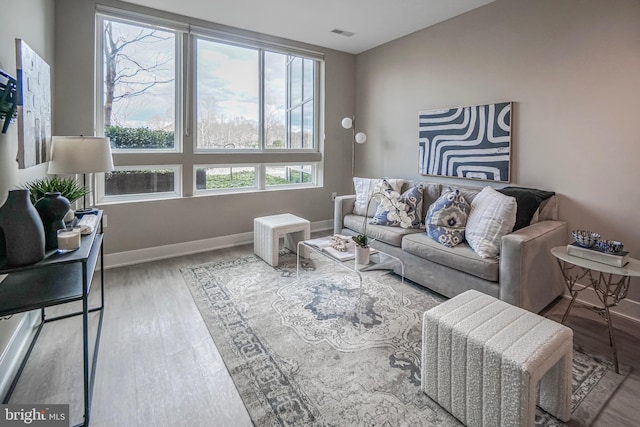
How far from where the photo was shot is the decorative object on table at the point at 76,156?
2.45 meters

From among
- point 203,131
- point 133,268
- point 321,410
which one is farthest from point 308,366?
point 203,131

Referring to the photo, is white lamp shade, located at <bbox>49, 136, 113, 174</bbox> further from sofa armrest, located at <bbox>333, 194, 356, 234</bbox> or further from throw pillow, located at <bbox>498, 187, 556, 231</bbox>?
throw pillow, located at <bbox>498, 187, 556, 231</bbox>

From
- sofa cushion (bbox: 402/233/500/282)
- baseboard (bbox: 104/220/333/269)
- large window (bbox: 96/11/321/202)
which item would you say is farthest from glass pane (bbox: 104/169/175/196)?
sofa cushion (bbox: 402/233/500/282)

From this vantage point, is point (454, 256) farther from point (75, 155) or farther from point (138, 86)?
point (138, 86)

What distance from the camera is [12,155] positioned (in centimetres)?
200

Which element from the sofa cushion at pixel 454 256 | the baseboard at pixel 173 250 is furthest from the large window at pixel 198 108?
the sofa cushion at pixel 454 256

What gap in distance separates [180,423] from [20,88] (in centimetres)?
190

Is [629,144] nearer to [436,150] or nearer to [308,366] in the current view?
[436,150]

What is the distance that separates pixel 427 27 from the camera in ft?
13.3

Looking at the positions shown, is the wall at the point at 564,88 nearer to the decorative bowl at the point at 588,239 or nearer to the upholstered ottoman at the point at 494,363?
the decorative bowl at the point at 588,239

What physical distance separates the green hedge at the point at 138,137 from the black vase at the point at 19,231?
251 cm

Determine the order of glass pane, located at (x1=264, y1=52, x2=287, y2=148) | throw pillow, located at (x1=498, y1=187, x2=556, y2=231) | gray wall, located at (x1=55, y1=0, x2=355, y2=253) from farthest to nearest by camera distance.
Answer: glass pane, located at (x1=264, y1=52, x2=287, y2=148), gray wall, located at (x1=55, y1=0, x2=355, y2=253), throw pillow, located at (x1=498, y1=187, x2=556, y2=231)

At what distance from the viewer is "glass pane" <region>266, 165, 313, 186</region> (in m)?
4.82

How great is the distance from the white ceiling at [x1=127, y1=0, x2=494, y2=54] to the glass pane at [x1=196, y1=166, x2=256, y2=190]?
173 cm
